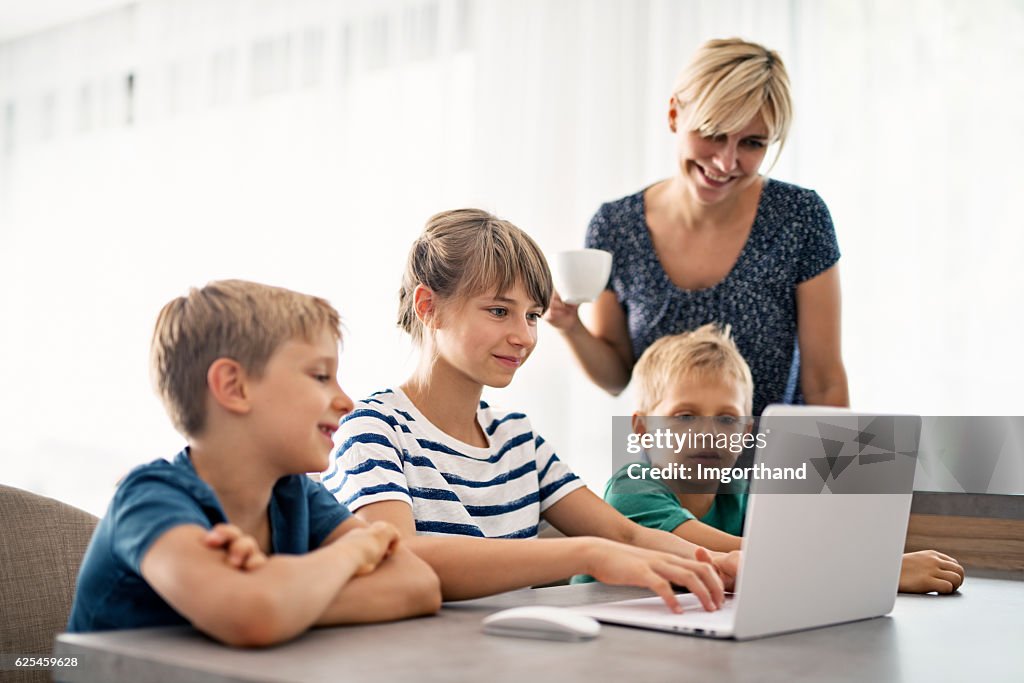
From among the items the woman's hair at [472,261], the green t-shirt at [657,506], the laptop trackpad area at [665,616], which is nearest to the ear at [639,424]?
the green t-shirt at [657,506]

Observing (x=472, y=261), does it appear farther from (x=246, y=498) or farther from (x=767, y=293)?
(x=767, y=293)

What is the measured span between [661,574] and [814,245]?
126cm

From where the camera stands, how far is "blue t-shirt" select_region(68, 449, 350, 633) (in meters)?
0.91

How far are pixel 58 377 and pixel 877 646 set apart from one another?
4857mm

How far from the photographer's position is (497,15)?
12.4 feet

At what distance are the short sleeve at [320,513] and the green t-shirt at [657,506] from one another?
638 millimetres

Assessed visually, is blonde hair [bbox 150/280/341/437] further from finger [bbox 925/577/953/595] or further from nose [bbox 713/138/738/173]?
nose [bbox 713/138/738/173]

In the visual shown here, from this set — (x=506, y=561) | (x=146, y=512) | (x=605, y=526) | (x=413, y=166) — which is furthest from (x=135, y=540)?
(x=413, y=166)

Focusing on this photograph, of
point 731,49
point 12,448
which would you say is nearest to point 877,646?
point 731,49

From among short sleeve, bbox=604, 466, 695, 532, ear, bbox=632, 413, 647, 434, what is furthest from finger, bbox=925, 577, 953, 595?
ear, bbox=632, 413, 647, 434

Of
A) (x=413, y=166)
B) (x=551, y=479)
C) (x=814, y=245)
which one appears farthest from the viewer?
(x=413, y=166)

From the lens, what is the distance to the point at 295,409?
3.52 feet

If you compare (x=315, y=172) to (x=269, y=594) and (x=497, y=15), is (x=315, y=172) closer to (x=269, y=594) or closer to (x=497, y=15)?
(x=497, y=15)

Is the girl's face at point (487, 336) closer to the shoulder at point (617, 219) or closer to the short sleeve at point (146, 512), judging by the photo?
the short sleeve at point (146, 512)
